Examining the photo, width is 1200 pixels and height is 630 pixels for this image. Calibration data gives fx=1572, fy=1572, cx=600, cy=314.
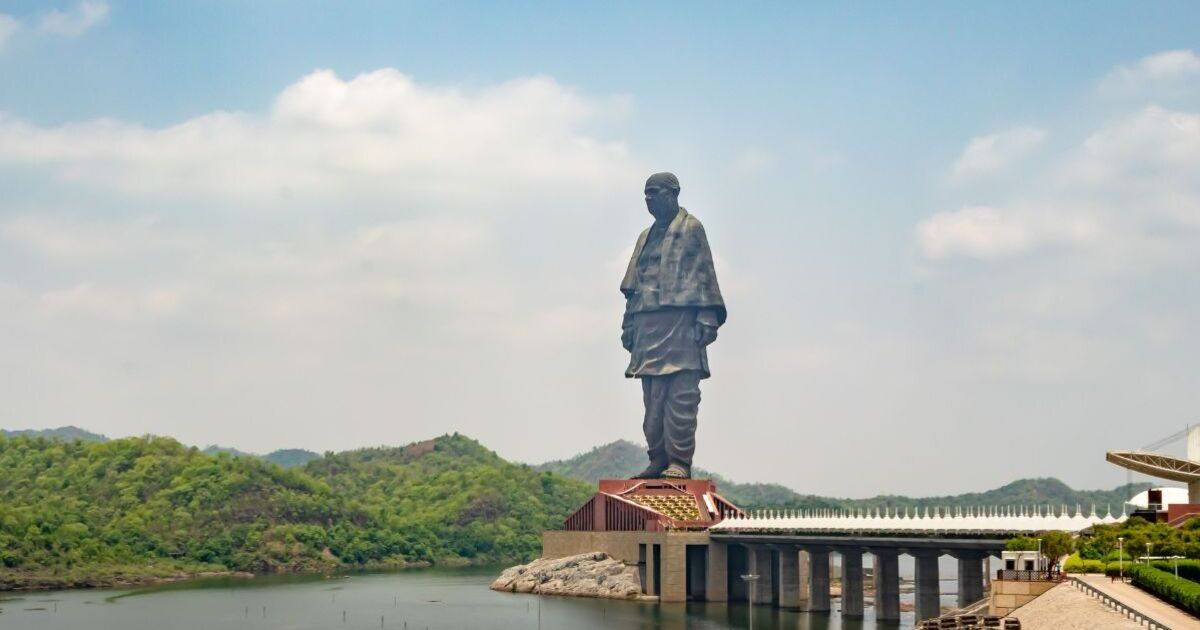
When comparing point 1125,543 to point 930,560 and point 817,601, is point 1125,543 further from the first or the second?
point 817,601

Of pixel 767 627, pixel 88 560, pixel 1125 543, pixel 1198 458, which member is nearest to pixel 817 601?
pixel 767 627

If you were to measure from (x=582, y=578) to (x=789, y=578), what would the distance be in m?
25.6

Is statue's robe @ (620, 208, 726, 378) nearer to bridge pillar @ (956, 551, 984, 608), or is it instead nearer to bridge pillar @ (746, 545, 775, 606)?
bridge pillar @ (746, 545, 775, 606)

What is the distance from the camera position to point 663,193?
18262 cm

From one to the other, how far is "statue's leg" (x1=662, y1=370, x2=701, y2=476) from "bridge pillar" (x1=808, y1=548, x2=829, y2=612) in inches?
1681

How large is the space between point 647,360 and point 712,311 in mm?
9424

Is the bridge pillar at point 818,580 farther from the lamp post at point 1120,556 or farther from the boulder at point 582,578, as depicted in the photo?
the lamp post at point 1120,556

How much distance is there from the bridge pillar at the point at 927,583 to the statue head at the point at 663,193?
72.4m

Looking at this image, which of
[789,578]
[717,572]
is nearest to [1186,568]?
[789,578]

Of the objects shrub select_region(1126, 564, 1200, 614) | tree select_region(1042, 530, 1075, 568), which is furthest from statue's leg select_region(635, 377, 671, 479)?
shrub select_region(1126, 564, 1200, 614)

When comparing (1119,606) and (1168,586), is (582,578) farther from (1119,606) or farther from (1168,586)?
(1168,586)

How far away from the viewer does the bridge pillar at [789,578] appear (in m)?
139

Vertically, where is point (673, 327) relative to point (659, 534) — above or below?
above

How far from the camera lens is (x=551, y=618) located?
13138cm
